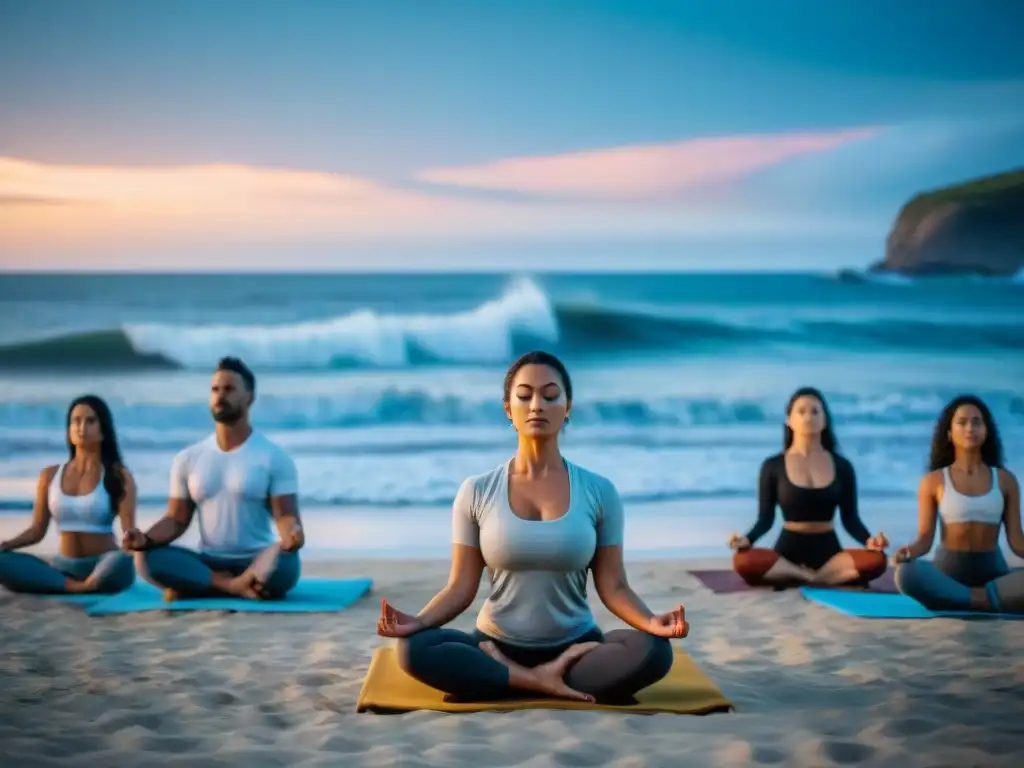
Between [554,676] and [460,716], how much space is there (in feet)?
1.02

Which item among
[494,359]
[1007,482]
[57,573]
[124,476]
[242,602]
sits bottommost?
[242,602]

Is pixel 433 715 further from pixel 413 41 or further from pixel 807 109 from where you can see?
pixel 807 109

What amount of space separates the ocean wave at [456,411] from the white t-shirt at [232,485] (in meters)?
7.62

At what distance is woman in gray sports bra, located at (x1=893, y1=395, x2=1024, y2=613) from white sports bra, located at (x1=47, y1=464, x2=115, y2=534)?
11.5 ft

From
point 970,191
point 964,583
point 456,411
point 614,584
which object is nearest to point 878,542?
point 964,583

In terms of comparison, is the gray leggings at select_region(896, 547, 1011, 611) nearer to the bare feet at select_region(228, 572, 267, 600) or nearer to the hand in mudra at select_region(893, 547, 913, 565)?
the hand in mudra at select_region(893, 547, 913, 565)

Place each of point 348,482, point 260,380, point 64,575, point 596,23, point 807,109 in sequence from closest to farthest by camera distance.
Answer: point 64,575, point 348,482, point 596,23, point 807,109, point 260,380

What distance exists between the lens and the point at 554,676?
387 cm

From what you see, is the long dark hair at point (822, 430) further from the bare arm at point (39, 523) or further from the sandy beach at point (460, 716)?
the bare arm at point (39, 523)

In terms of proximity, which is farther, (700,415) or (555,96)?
(700,415)

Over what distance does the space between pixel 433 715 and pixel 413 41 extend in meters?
10.1

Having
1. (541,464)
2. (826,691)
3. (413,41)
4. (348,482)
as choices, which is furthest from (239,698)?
(413,41)

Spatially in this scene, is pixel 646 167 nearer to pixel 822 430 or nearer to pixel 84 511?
pixel 822 430

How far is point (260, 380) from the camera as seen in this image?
15641 millimetres
